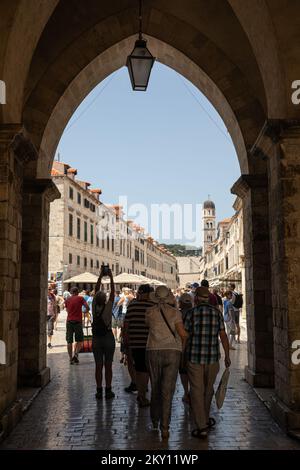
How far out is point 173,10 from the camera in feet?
26.7

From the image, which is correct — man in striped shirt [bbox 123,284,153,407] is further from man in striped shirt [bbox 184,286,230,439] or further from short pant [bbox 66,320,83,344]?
short pant [bbox 66,320,83,344]

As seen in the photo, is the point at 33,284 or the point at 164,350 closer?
the point at 164,350

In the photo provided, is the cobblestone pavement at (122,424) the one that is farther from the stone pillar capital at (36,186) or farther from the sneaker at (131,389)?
the stone pillar capital at (36,186)

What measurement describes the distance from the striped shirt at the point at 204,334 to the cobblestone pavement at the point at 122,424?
Answer: 2.79 feet

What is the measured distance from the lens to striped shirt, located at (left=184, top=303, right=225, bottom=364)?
5027 mm

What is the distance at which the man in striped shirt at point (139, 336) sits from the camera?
613cm

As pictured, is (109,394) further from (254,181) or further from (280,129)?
(280,129)

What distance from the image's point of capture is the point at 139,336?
6141 mm

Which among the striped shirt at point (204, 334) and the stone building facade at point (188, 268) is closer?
the striped shirt at point (204, 334)

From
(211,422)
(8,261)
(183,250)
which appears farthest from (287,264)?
(183,250)

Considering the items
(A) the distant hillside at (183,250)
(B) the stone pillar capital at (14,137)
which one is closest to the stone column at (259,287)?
(B) the stone pillar capital at (14,137)

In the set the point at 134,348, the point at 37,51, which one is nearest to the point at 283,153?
the point at 134,348

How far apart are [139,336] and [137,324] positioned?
171 mm
